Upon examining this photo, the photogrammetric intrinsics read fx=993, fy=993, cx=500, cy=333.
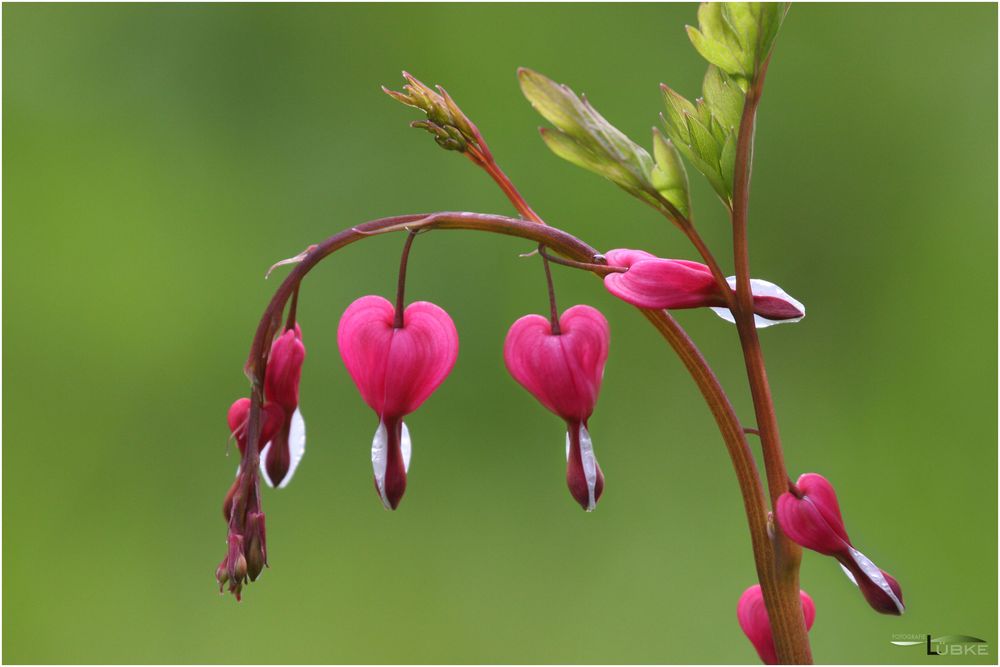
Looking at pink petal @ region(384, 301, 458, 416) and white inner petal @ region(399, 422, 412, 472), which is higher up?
pink petal @ region(384, 301, 458, 416)

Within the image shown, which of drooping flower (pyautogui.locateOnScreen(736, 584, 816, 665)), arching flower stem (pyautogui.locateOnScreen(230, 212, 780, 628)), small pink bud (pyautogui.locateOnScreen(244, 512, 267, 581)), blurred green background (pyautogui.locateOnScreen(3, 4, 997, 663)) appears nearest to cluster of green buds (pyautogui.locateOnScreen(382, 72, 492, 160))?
arching flower stem (pyautogui.locateOnScreen(230, 212, 780, 628))

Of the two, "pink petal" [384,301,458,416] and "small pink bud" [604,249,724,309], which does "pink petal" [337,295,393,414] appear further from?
"small pink bud" [604,249,724,309]

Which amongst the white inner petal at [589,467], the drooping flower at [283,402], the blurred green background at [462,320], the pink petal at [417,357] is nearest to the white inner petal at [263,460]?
the drooping flower at [283,402]

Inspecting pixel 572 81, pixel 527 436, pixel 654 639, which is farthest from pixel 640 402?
pixel 572 81

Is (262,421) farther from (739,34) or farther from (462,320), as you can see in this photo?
(462,320)

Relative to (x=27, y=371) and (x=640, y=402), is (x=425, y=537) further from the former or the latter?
(x=27, y=371)

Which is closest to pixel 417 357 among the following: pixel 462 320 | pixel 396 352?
pixel 396 352
